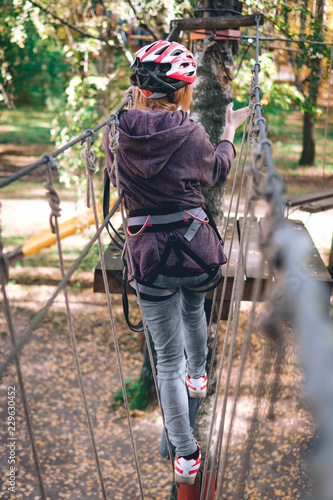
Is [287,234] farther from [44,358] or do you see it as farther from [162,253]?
[44,358]

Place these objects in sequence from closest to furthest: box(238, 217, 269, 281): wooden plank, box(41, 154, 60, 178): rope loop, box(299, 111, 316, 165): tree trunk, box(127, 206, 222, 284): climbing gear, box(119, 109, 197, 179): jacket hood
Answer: box(41, 154, 60, 178): rope loop → box(119, 109, 197, 179): jacket hood → box(127, 206, 222, 284): climbing gear → box(238, 217, 269, 281): wooden plank → box(299, 111, 316, 165): tree trunk

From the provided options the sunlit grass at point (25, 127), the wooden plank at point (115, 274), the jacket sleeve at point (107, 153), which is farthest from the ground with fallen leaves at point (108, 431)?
the sunlit grass at point (25, 127)

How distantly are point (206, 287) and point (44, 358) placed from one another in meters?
3.31

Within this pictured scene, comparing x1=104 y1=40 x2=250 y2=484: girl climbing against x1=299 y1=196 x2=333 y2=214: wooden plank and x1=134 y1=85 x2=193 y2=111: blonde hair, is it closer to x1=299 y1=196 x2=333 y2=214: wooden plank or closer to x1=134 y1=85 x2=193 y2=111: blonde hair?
x1=134 y1=85 x2=193 y2=111: blonde hair

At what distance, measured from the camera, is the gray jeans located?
161cm

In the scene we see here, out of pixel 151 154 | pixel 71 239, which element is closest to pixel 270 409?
pixel 151 154

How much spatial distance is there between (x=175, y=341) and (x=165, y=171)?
1.82 feet

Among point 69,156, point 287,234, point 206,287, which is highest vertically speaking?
point 287,234

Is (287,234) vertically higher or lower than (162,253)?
higher

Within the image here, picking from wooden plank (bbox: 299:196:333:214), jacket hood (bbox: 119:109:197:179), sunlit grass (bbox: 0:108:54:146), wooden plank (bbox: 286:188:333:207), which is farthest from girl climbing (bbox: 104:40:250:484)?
sunlit grass (bbox: 0:108:54:146)

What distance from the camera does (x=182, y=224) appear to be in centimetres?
156

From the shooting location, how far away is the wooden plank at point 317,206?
3.11m

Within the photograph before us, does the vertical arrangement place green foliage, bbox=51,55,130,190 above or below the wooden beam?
below

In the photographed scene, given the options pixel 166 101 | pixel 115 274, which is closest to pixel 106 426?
pixel 115 274
